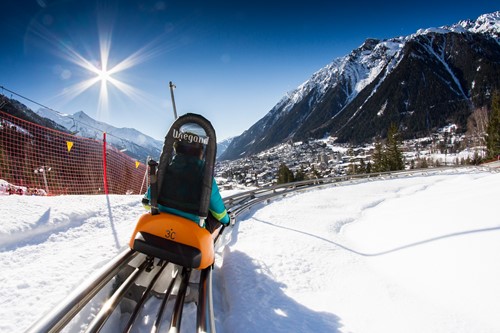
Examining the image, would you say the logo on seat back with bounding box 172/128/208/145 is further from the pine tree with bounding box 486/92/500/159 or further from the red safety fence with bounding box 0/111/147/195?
the pine tree with bounding box 486/92/500/159

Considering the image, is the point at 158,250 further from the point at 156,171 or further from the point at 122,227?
the point at 122,227

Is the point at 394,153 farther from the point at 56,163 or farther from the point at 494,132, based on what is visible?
the point at 56,163

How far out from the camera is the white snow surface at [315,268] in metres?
2.90

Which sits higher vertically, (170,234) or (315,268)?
(170,234)

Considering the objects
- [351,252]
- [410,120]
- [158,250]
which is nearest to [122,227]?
[158,250]

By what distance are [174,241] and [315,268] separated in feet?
8.79

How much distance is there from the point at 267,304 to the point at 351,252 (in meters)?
2.61

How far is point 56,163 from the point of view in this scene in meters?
12.1

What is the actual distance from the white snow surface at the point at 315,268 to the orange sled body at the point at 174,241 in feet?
2.18

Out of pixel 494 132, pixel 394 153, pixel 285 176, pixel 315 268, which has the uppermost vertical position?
pixel 494 132

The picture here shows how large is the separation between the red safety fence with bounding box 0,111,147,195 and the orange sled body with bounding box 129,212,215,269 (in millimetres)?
6838

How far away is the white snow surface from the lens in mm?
2900

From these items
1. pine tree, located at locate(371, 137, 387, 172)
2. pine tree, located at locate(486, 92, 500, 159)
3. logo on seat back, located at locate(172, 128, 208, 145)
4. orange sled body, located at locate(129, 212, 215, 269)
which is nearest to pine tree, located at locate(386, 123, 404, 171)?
pine tree, located at locate(371, 137, 387, 172)

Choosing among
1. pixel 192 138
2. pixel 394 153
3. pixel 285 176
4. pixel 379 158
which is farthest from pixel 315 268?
pixel 285 176
